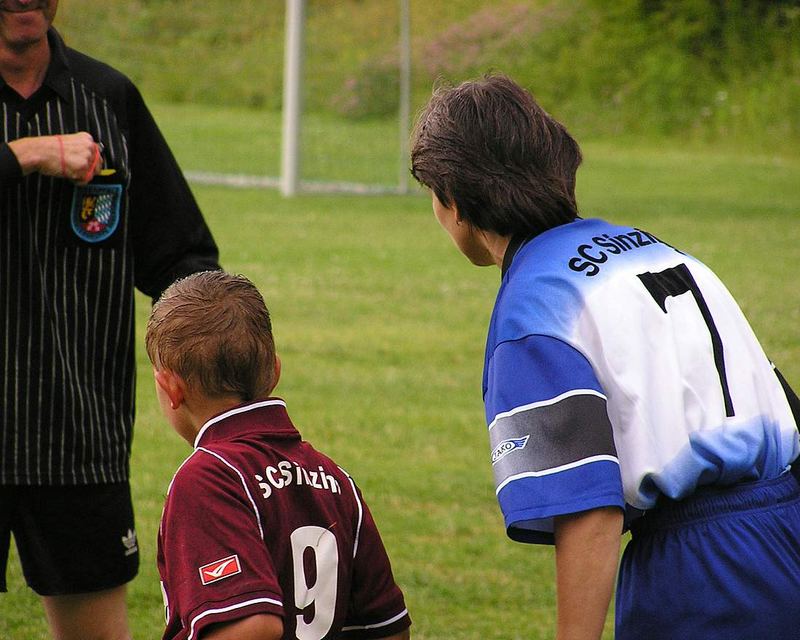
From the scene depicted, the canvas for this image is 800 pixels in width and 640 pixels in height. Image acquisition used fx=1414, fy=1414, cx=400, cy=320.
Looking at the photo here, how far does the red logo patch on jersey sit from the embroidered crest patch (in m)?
1.40

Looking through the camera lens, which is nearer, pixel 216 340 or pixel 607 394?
pixel 607 394

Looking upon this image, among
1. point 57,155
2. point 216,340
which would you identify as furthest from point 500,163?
point 57,155

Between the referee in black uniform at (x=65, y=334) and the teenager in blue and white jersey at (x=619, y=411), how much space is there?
50.8 inches

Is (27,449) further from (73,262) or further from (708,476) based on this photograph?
(708,476)

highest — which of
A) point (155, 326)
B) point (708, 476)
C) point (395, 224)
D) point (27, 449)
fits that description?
point (155, 326)

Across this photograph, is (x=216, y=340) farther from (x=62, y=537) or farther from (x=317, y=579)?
(x=62, y=537)

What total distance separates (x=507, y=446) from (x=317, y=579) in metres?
0.41

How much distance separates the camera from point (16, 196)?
11.0 ft

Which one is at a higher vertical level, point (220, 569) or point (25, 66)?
point (25, 66)

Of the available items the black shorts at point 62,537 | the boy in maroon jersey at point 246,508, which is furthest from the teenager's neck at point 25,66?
the boy in maroon jersey at point 246,508

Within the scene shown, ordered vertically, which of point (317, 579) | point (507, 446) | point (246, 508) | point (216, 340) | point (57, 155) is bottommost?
point (317, 579)

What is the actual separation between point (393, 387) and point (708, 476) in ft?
20.9

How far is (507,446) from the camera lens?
2.24m

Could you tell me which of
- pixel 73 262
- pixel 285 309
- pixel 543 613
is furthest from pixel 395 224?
pixel 73 262
